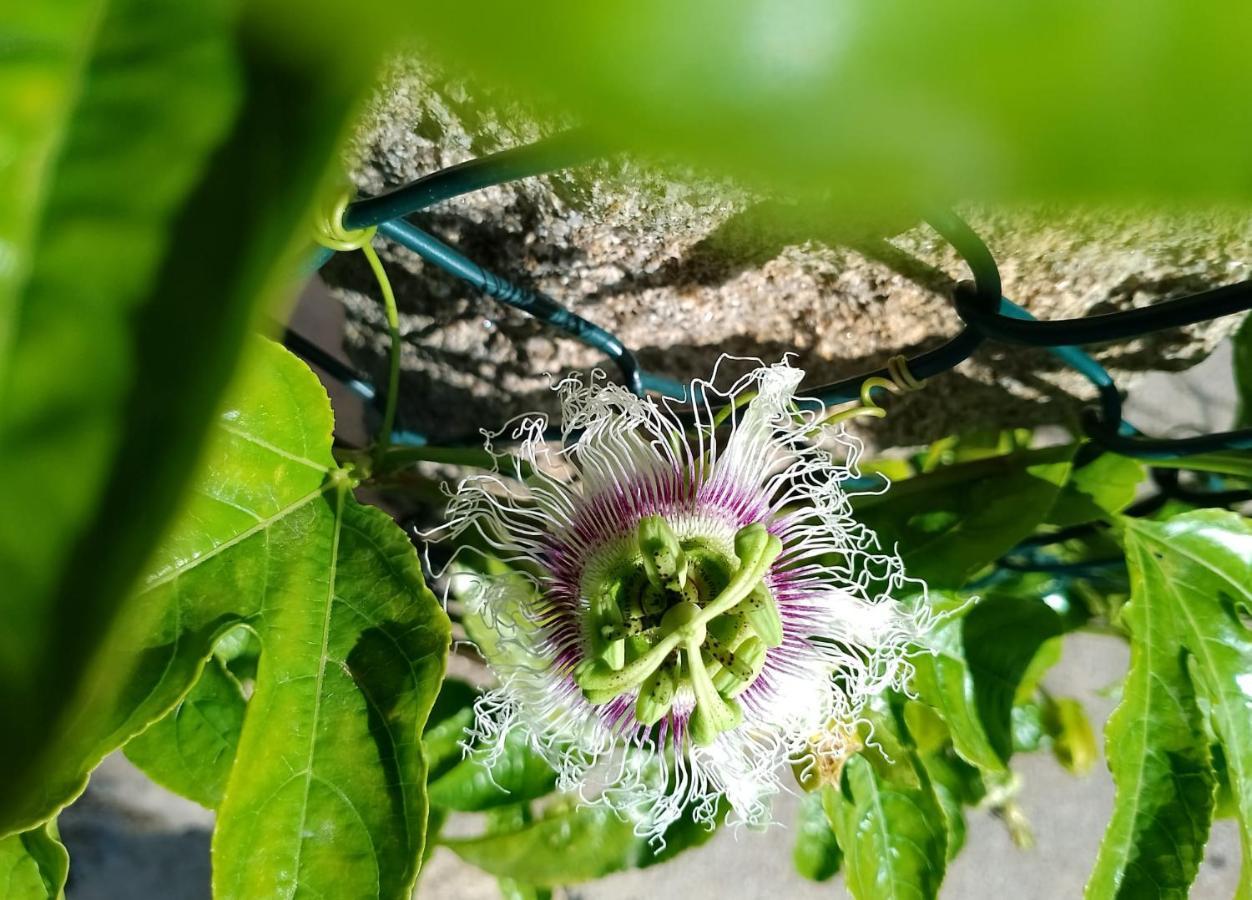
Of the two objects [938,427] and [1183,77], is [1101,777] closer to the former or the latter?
[938,427]

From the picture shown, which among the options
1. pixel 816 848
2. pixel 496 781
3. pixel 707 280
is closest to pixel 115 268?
pixel 707 280

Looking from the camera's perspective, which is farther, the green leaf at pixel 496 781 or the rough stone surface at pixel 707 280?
the green leaf at pixel 496 781

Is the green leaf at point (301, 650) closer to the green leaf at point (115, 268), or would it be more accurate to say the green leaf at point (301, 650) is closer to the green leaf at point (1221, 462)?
the green leaf at point (115, 268)

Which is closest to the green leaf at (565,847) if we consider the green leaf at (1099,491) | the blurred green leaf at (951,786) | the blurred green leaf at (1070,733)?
the blurred green leaf at (951,786)

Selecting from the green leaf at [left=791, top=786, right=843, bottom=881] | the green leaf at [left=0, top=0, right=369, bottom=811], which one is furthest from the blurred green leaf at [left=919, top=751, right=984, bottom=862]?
the green leaf at [left=0, top=0, right=369, bottom=811]

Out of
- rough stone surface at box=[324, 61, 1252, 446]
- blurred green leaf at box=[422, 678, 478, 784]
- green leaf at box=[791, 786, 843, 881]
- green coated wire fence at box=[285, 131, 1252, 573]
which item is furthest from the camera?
green leaf at box=[791, 786, 843, 881]

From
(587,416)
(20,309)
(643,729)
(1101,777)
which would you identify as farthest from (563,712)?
(1101,777)

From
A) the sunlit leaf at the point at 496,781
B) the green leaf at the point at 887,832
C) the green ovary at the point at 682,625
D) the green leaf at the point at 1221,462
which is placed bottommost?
the sunlit leaf at the point at 496,781

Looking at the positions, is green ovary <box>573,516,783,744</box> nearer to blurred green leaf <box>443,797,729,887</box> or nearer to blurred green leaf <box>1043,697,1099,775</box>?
blurred green leaf <box>443,797,729,887</box>
